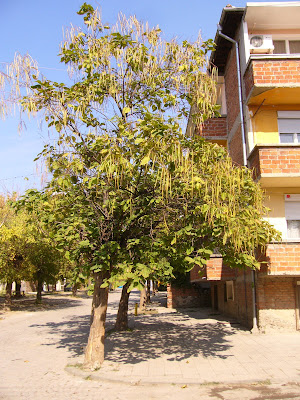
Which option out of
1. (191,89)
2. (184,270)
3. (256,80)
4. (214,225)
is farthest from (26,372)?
(256,80)

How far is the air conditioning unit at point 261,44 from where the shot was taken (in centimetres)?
1387

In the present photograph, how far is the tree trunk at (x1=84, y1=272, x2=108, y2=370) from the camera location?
27.9 feet

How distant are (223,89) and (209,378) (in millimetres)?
14303

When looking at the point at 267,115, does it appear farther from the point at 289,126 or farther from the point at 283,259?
the point at 283,259

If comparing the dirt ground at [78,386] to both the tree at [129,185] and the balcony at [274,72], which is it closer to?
the tree at [129,185]

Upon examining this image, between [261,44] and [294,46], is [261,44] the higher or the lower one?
the lower one

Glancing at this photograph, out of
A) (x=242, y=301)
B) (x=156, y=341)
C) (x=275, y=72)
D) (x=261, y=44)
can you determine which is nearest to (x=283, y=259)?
(x=242, y=301)

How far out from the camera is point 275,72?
1262 centimetres

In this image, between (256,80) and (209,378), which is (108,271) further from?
(256,80)

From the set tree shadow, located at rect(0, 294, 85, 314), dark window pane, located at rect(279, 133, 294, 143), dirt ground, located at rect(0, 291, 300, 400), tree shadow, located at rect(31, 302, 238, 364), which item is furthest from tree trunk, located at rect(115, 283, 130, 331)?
tree shadow, located at rect(0, 294, 85, 314)

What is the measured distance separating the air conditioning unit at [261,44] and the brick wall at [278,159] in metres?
4.27

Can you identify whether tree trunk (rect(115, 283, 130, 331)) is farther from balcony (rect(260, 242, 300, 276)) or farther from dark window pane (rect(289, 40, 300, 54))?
dark window pane (rect(289, 40, 300, 54))

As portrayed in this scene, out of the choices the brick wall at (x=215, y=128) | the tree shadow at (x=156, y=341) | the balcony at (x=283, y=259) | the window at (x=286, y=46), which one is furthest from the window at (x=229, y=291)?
the window at (x=286, y=46)

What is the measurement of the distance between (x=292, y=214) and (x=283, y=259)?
7.40 feet
